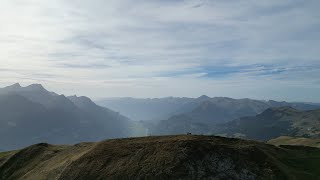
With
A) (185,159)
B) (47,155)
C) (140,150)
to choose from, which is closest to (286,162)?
(185,159)

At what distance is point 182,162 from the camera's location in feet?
216

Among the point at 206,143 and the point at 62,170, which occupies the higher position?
the point at 206,143

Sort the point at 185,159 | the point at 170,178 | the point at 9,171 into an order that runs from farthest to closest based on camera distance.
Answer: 1. the point at 9,171
2. the point at 185,159
3. the point at 170,178

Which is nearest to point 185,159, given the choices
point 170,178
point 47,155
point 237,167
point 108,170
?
point 170,178

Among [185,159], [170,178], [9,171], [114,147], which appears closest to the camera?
[170,178]

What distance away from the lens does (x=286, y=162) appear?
77875 millimetres

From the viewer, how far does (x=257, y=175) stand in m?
63.6

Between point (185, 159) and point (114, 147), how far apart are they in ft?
61.5

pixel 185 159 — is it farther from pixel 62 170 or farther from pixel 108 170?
pixel 62 170

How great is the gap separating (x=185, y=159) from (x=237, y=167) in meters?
9.82

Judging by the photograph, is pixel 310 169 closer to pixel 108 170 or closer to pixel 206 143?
pixel 206 143

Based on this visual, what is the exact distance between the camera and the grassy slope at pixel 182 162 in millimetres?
64562

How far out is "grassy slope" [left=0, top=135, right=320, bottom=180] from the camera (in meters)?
64.6

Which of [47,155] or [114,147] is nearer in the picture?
[114,147]
